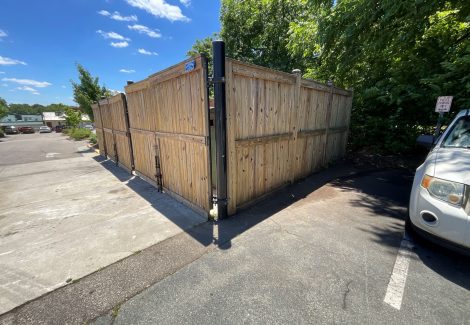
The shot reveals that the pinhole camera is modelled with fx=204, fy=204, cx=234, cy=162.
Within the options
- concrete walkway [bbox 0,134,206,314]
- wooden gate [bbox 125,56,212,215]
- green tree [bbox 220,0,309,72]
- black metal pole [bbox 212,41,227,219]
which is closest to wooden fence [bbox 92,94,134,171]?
wooden gate [bbox 125,56,212,215]

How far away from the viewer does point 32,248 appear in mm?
2797

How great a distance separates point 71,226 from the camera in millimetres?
3371

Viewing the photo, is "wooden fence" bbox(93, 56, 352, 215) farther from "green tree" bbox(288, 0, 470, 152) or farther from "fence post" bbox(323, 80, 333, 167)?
"green tree" bbox(288, 0, 470, 152)

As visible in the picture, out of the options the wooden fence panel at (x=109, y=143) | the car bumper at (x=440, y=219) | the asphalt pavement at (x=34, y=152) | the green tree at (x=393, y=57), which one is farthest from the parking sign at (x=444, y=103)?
the asphalt pavement at (x=34, y=152)

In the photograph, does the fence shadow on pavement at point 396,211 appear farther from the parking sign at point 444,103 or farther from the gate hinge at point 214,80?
the gate hinge at point 214,80

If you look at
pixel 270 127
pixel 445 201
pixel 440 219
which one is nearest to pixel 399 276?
pixel 440 219

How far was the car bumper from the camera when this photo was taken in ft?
6.55

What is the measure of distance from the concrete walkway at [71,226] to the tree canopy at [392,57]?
6.57 m

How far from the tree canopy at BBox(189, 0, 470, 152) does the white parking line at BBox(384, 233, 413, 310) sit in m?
5.09

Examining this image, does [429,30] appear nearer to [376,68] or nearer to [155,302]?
[376,68]

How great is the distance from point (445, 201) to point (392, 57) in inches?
285

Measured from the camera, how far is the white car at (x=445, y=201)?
2020mm

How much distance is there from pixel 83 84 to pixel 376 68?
16.5m

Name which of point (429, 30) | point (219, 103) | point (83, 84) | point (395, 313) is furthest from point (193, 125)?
point (83, 84)
